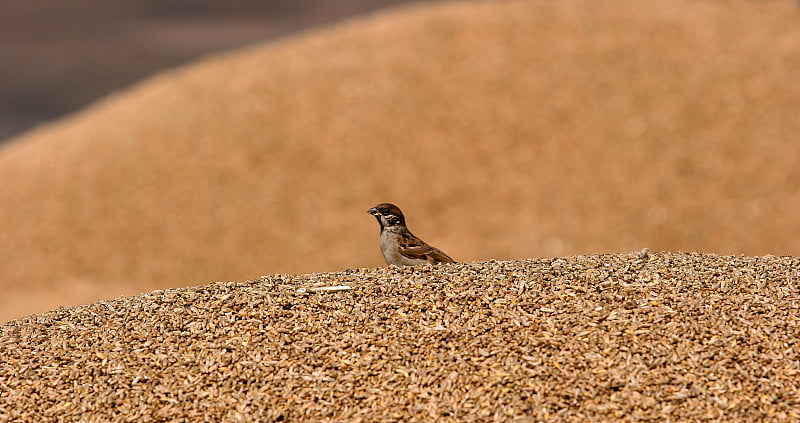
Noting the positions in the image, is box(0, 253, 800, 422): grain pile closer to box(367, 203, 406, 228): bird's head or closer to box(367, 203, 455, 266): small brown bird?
box(367, 203, 455, 266): small brown bird

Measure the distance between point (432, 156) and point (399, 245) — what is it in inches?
487

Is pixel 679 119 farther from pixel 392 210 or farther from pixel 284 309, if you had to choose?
pixel 284 309

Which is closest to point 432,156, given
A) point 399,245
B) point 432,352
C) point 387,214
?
point 387,214

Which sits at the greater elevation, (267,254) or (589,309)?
(267,254)

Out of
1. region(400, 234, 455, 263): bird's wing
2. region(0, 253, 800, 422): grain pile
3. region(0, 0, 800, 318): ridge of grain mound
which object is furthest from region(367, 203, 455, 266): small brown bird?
region(0, 0, 800, 318): ridge of grain mound

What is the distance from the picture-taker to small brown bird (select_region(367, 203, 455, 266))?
23.4ft

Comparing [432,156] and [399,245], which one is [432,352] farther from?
[432,156]

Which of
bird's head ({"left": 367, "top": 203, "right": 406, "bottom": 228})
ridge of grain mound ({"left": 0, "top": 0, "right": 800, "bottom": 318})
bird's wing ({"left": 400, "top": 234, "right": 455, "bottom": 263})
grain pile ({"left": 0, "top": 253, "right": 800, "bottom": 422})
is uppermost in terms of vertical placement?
ridge of grain mound ({"left": 0, "top": 0, "right": 800, "bottom": 318})

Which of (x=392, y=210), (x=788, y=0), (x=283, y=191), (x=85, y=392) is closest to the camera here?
(x=85, y=392)

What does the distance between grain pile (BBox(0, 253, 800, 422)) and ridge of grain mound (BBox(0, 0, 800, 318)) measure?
989 centimetres

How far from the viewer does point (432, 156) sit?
19.4m

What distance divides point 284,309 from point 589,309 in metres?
2.39

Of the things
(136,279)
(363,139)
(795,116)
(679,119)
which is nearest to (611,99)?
(679,119)

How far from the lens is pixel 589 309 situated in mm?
5617
